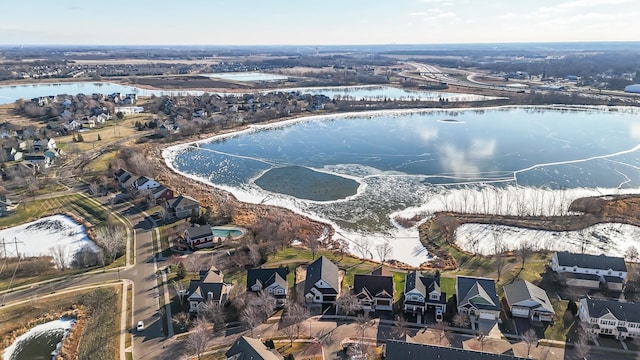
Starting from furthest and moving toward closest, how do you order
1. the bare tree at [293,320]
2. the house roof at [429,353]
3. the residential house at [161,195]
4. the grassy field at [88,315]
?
the residential house at [161,195] → the bare tree at [293,320] → the grassy field at [88,315] → the house roof at [429,353]

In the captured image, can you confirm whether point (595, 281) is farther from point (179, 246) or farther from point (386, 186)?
point (179, 246)

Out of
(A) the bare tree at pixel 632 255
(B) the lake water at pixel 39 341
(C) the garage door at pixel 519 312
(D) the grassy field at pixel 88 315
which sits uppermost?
(A) the bare tree at pixel 632 255

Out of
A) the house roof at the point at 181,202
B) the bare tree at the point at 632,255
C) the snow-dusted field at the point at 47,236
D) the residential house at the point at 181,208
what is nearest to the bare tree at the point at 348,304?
the residential house at the point at 181,208

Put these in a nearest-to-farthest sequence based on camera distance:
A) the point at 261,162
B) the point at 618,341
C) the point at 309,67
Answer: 1. the point at 618,341
2. the point at 261,162
3. the point at 309,67

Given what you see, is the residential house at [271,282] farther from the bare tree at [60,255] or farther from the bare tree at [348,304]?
the bare tree at [60,255]

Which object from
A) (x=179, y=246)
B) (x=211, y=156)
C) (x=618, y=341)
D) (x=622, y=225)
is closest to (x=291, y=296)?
(x=179, y=246)

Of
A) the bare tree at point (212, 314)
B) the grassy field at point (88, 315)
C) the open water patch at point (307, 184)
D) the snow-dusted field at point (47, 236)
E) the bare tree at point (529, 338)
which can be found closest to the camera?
the bare tree at point (529, 338)
